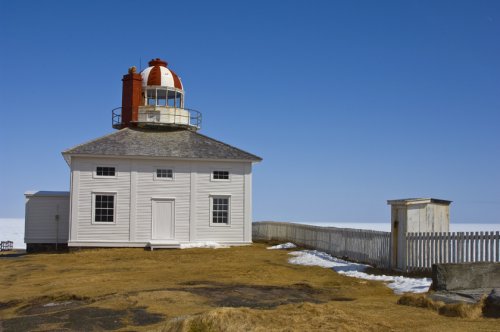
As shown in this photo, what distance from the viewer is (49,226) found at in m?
29.4

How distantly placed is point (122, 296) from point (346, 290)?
5453mm

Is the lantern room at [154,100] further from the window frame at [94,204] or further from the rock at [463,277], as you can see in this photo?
the rock at [463,277]

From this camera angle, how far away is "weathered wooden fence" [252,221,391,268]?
59.5 feet

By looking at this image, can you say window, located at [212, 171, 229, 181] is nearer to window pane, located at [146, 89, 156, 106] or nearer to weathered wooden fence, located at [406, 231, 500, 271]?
window pane, located at [146, 89, 156, 106]

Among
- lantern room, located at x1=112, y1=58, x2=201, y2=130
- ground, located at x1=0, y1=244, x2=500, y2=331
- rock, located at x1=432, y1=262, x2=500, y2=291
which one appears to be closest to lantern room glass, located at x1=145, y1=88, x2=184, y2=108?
lantern room, located at x1=112, y1=58, x2=201, y2=130

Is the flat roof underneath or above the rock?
above

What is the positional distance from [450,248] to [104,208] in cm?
1762

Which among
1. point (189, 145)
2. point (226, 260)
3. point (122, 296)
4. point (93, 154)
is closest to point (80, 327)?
point (122, 296)

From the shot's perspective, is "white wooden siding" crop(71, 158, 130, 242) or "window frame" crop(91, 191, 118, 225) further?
"window frame" crop(91, 191, 118, 225)

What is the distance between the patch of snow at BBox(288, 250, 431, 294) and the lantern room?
12126 mm

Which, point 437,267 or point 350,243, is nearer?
point 437,267

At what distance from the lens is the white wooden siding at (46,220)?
96.2 feet

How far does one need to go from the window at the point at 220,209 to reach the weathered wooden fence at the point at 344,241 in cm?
378

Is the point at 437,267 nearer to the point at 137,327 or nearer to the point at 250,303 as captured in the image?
the point at 250,303
